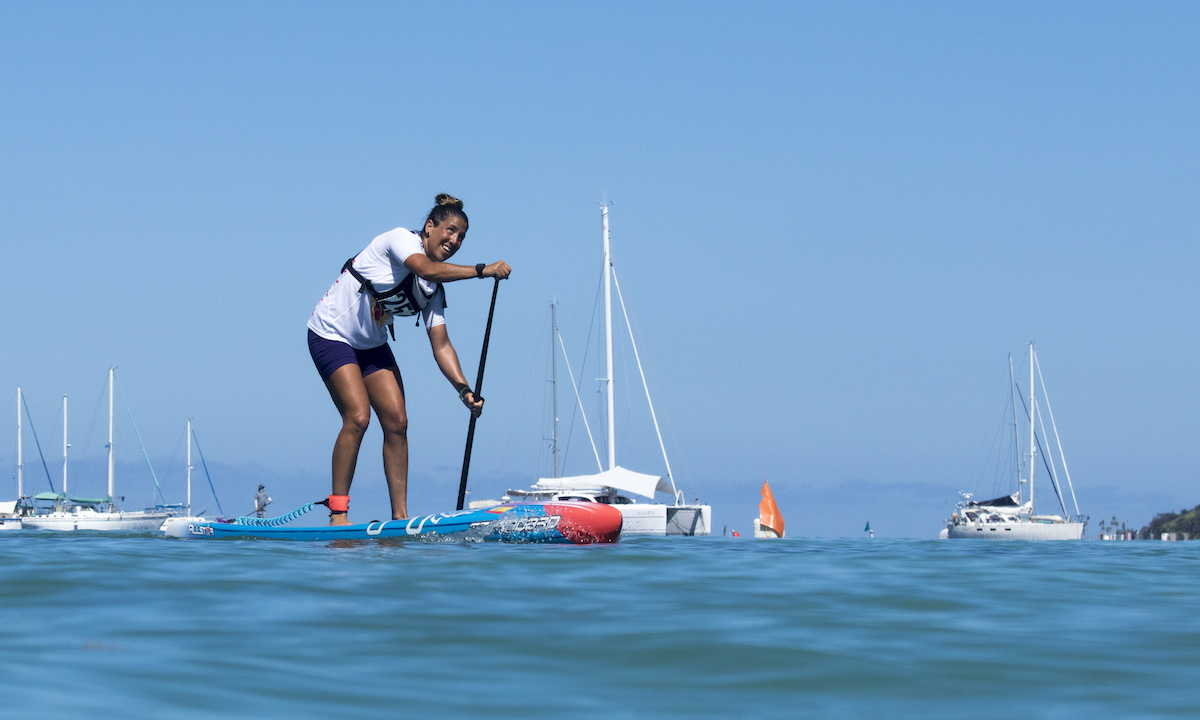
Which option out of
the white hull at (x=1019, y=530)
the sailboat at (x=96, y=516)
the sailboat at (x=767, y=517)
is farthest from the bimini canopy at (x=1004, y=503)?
the sailboat at (x=96, y=516)

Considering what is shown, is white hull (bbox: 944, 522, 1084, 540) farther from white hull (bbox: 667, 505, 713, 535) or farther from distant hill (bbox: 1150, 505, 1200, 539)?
distant hill (bbox: 1150, 505, 1200, 539)

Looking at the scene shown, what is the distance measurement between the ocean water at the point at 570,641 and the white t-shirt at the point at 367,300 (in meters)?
2.80

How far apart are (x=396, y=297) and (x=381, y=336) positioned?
1.10 ft

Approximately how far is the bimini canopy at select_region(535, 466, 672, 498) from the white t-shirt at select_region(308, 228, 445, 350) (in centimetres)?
3226

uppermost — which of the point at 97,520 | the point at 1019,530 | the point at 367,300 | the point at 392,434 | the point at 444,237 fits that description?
the point at 444,237

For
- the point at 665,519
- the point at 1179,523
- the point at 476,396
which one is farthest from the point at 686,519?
the point at 1179,523

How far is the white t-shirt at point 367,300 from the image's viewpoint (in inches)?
291

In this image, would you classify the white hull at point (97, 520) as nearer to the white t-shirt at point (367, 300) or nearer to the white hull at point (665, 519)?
the white hull at point (665, 519)

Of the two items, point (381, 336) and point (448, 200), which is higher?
point (448, 200)

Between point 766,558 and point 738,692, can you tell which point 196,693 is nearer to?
point 738,692

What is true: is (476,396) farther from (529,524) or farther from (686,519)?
(686,519)

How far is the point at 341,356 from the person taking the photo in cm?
739

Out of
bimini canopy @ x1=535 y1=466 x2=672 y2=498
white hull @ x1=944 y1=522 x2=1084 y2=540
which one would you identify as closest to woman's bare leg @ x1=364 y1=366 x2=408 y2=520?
bimini canopy @ x1=535 y1=466 x2=672 y2=498

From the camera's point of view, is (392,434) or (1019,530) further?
(1019,530)
